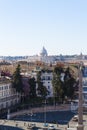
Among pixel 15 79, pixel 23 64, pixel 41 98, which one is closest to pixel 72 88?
pixel 41 98

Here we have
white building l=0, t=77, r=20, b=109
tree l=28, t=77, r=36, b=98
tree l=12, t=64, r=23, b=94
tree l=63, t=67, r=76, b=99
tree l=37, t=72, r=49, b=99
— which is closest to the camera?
white building l=0, t=77, r=20, b=109

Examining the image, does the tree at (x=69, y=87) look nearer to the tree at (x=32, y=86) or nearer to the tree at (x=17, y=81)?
the tree at (x=32, y=86)

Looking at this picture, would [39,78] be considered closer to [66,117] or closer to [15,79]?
[15,79]

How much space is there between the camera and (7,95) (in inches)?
1950

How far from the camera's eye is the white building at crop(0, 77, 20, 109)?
48.0 m

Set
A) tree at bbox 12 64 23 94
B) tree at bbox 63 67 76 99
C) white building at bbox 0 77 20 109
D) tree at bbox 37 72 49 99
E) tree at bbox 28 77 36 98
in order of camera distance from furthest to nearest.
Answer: tree at bbox 37 72 49 99
tree at bbox 28 77 36 98
tree at bbox 63 67 76 99
tree at bbox 12 64 23 94
white building at bbox 0 77 20 109

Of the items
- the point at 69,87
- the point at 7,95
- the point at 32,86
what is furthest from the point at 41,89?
the point at 7,95

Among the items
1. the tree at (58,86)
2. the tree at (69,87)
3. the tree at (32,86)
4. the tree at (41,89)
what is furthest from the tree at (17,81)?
the tree at (69,87)

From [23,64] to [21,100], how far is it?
37488 millimetres

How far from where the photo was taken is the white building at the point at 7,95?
4803 cm

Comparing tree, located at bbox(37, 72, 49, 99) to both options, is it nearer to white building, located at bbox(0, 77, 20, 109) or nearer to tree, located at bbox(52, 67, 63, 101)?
tree, located at bbox(52, 67, 63, 101)

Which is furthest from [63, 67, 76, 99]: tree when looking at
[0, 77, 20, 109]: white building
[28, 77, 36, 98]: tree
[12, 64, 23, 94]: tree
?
[0, 77, 20, 109]: white building

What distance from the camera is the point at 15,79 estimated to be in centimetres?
4919

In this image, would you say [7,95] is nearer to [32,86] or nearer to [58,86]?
[32,86]
